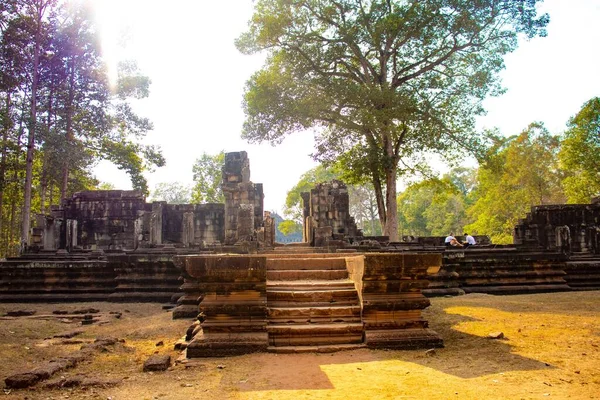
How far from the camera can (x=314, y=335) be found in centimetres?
498

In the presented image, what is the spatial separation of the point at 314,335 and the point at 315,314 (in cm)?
28

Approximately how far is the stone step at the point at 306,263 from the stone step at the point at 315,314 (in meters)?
1.37

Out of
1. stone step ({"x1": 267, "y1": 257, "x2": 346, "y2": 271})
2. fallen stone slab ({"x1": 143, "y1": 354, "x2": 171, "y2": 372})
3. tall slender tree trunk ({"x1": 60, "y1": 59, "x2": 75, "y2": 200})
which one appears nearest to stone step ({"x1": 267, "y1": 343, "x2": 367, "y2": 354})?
fallen stone slab ({"x1": 143, "y1": 354, "x2": 171, "y2": 372})

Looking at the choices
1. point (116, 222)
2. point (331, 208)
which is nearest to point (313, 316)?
point (331, 208)

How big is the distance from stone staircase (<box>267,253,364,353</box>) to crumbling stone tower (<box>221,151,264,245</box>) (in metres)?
6.73

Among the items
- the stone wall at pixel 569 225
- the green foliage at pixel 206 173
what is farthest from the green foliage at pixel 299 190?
the stone wall at pixel 569 225

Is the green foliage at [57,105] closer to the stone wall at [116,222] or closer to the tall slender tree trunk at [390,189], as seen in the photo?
the stone wall at [116,222]

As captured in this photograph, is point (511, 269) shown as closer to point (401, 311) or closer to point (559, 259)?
point (559, 259)

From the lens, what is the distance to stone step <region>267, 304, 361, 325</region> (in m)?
5.16

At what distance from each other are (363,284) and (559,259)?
738 centimetres

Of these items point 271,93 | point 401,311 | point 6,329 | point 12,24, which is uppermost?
point 12,24

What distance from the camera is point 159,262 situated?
1030 centimetres

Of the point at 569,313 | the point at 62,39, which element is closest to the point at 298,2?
the point at 62,39

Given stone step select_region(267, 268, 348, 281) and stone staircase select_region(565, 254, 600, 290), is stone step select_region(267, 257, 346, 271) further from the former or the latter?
stone staircase select_region(565, 254, 600, 290)
